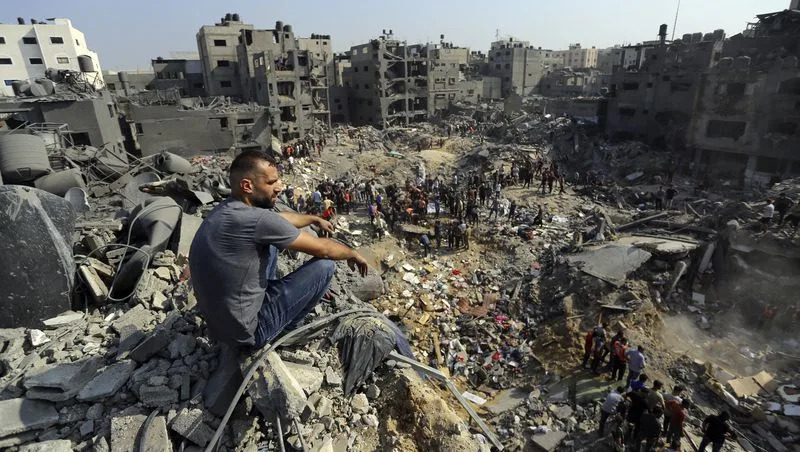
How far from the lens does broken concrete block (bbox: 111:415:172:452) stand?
Answer: 9.72ft

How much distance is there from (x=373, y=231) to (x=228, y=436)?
Result: 13.8 m

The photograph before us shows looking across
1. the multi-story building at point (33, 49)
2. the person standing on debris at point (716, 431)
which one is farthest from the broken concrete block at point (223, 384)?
the multi-story building at point (33, 49)

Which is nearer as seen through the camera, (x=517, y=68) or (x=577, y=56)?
(x=517, y=68)

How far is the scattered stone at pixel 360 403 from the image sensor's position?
3646mm

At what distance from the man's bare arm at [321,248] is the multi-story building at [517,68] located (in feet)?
199

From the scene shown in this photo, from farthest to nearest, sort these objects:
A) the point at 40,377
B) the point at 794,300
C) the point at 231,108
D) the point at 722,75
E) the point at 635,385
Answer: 1. the point at 231,108
2. the point at 722,75
3. the point at 794,300
4. the point at 635,385
5. the point at 40,377

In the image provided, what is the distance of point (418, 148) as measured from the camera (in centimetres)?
3578

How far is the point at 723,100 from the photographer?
25312 millimetres

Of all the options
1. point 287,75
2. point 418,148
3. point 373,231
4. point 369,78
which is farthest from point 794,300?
point 369,78

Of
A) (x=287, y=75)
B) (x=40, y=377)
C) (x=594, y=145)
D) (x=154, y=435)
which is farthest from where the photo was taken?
(x=287, y=75)

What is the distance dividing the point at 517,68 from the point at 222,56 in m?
40.0

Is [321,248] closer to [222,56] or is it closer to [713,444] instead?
[713,444]

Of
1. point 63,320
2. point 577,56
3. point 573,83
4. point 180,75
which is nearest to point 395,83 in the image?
point 180,75

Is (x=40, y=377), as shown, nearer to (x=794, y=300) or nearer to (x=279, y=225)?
(x=279, y=225)
